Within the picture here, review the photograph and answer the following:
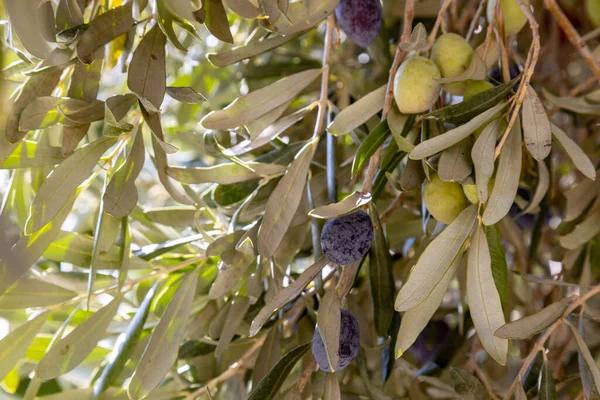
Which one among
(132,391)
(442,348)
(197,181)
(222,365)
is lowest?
(442,348)

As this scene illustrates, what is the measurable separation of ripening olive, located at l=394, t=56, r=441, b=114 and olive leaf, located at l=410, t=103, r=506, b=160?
0.06 metres

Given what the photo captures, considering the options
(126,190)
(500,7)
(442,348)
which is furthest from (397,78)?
(442,348)

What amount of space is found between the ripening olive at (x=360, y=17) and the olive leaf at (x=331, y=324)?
1.38ft

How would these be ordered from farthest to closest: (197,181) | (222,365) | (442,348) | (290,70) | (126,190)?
(290,70) < (442,348) < (222,365) < (197,181) < (126,190)

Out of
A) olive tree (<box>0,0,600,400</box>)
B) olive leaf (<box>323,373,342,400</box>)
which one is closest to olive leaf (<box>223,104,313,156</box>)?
olive tree (<box>0,0,600,400</box>)

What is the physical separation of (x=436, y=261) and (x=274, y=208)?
0.64ft

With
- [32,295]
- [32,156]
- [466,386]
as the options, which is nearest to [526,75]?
[466,386]

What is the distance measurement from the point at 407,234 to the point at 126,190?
1.67ft

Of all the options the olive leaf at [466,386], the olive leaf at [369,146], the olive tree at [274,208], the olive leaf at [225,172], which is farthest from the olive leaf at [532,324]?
the olive leaf at [225,172]

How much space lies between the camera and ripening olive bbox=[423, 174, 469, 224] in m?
0.73

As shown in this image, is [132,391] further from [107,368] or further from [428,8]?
[428,8]

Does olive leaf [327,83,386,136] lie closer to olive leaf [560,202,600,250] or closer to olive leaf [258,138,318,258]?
olive leaf [258,138,318,258]

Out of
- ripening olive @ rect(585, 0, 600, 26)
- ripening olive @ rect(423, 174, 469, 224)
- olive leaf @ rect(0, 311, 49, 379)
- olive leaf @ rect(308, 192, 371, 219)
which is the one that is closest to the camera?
olive leaf @ rect(308, 192, 371, 219)

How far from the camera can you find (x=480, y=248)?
72cm
